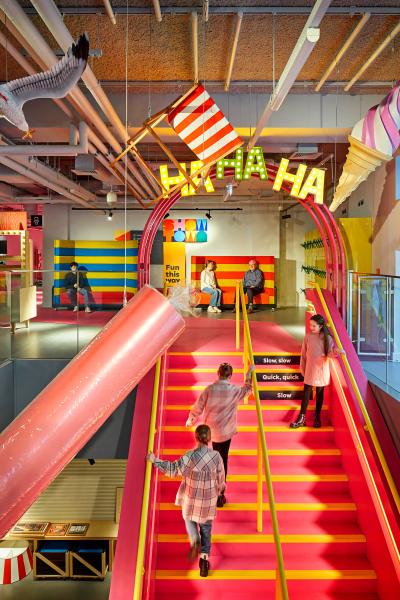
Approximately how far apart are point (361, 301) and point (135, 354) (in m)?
7.01

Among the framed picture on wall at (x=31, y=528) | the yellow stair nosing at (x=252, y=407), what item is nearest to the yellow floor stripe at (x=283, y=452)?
the yellow stair nosing at (x=252, y=407)

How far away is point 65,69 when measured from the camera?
267 centimetres

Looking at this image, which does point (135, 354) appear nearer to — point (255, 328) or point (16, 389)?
point (16, 389)

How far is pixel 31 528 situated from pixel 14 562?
38.4 inches

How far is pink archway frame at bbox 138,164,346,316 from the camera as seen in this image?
30.0ft

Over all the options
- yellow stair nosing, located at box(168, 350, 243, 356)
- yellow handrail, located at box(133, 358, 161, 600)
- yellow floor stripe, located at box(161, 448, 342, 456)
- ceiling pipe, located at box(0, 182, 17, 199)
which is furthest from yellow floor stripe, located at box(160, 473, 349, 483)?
ceiling pipe, located at box(0, 182, 17, 199)

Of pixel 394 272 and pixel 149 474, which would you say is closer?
pixel 149 474

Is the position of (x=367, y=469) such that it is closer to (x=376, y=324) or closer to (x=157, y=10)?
(x=376, y=324)

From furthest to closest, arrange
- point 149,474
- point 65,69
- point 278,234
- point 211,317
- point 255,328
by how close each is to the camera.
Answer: point 278,234 < point 211,317 < point 255,328 < point 149,474 < point 65,69

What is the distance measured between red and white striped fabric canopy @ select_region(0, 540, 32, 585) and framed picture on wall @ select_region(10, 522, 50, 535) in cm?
35

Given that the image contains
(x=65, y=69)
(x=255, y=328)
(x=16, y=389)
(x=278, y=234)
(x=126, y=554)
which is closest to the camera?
(x=65, y=69)

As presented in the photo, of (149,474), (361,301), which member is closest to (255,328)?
(361,301)

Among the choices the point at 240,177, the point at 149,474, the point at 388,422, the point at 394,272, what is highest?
the point at 240,177

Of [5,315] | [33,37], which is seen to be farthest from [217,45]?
[5,315]
